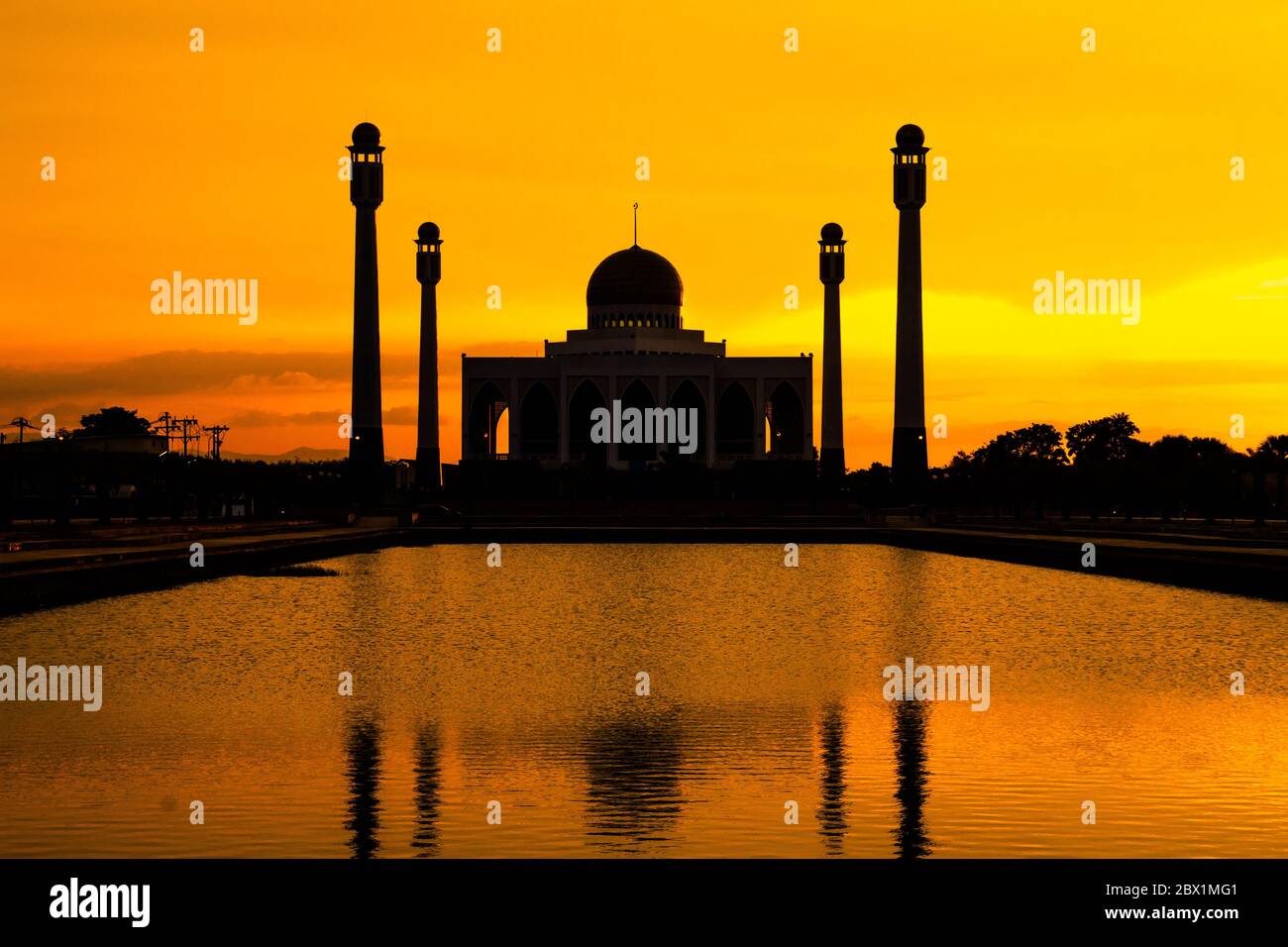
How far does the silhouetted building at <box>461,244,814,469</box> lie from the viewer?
106 meters

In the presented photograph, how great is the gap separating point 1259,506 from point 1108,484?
591 inches

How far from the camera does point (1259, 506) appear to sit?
59.2 meters

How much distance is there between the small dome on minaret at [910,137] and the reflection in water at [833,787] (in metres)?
56.3

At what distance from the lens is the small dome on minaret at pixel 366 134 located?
68.5m

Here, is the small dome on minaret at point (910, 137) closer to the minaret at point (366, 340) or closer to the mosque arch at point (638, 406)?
the minaret at point (366, 340)

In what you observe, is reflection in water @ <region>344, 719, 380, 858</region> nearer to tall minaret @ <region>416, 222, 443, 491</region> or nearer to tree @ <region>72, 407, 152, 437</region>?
tall minaret @ <region>416, 222, 443, 491</region>

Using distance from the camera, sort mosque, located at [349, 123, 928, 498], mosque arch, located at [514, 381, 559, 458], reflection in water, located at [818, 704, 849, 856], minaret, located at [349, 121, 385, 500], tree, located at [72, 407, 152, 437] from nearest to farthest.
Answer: reflection in water, located at [818, 704, 849, 856], minaret, located at [349, 121, 385, 500], mosque, located at [349, 123, 928, 498], mosque arch, located at [514, 381, 559, 458], tree, located at [72, 407, 152, 437]

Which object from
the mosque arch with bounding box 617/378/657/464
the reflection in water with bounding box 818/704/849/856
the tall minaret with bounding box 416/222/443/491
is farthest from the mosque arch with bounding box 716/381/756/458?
the reflection in water with bounding box 818/704/849/856

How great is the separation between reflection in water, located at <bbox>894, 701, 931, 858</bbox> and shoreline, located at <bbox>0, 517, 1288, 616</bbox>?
1511cm

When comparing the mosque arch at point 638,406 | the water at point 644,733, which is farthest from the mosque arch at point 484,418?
the water at point 644,733

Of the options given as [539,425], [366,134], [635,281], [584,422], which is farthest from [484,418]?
[366,134]

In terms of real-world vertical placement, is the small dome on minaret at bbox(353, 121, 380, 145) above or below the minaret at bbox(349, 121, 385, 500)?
above
